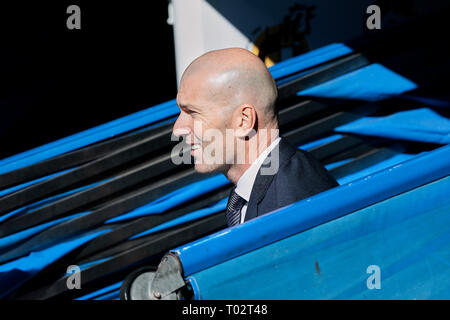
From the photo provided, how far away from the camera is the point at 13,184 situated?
228 centimetres

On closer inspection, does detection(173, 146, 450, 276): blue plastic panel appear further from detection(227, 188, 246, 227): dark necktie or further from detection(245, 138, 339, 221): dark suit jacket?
detection(227, 188, 246, 227): dark necktie

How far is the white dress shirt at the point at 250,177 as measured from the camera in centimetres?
146

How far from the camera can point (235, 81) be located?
1395mm

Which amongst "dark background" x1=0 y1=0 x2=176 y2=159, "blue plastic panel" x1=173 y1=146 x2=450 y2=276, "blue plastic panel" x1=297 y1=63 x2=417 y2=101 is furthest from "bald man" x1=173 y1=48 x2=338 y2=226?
"dark background" x1=0 y1=0 x2=176 y2=159

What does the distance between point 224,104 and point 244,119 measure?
79mm

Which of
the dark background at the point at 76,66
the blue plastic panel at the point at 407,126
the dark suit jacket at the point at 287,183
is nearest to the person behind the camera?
the dark suit jacket at the point at 287,183

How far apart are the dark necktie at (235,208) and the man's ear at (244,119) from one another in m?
0.25

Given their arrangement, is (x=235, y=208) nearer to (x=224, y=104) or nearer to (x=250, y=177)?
(x=250, y=177)

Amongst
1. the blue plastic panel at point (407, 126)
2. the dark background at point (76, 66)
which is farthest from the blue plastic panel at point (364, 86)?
→ the dark background at point (76, 66)

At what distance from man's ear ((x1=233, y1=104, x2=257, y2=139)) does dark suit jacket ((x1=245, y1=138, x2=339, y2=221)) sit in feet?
0.39

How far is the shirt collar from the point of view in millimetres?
1459

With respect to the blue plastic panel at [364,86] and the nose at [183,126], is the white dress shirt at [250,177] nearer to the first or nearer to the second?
the nose at [183,126]

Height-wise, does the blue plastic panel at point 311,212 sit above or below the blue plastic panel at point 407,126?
below

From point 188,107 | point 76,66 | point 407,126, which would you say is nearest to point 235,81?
point 188,107
